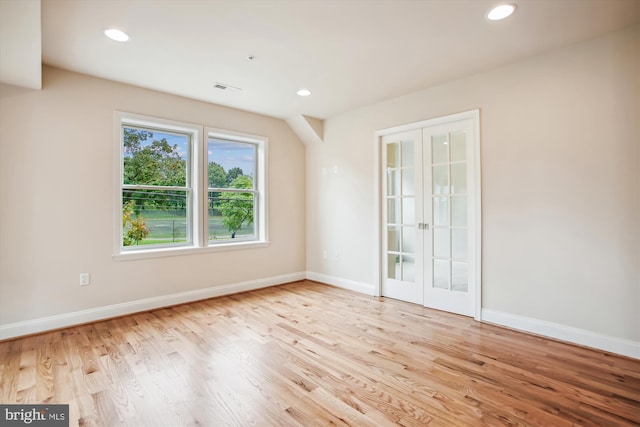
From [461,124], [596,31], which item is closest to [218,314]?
[461,124]

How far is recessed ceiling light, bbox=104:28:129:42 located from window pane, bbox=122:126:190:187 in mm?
1362

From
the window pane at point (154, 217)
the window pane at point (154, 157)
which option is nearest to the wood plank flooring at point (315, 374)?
the window pane at point (154, 217)

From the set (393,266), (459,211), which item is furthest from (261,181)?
(459,211)

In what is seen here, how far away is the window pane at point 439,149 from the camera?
3805 millimetres

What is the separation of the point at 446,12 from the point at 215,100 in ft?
10.1

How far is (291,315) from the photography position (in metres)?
3.67

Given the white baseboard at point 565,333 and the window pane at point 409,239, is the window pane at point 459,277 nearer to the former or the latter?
the white baseboard at point 565,333

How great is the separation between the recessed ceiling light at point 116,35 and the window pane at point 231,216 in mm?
2184

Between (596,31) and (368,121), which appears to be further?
(368,121)

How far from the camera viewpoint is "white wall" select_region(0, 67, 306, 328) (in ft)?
10.0

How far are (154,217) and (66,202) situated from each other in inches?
36.5

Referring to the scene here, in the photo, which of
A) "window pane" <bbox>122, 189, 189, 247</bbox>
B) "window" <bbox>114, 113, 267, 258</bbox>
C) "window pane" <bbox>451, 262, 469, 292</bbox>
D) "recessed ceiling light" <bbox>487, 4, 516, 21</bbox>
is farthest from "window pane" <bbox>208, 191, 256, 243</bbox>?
"recessed ceiling light" <bbox>487, 4, 516, 21</bbox>

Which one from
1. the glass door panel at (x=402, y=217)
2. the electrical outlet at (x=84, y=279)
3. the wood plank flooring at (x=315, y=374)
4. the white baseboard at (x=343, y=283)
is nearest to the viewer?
the wood plank flooring at (x=315, y=374)

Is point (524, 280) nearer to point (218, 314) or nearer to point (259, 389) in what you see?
point (259, 389)
